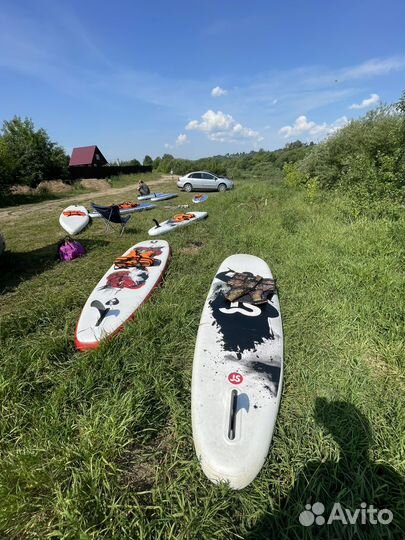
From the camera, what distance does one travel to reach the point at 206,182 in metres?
15.1

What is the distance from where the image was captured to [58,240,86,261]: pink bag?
17.2 feet

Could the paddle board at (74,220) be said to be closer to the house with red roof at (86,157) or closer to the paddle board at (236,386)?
the paddle board at (236,386)

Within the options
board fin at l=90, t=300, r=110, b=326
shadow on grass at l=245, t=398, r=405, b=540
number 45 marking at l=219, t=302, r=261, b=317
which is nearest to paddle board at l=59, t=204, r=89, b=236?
board fin at l=90, t=300, r=110, b=326

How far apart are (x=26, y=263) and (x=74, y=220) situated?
9.31 ft

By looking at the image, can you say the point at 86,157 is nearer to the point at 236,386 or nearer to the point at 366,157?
the point at 366,157

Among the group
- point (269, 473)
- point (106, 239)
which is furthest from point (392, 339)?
point (106, 239)

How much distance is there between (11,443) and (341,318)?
3288 millimetres

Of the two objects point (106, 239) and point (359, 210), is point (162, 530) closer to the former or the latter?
point (106, 239)

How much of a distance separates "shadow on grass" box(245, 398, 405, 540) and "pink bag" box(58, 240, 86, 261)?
16.3 ft

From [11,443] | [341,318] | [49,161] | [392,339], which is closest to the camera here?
[11,443]

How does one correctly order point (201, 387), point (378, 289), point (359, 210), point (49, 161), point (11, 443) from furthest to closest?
point (49, 161) < point (359, 210) < point (378, 289) < point (201, 387) < point (11, 443)

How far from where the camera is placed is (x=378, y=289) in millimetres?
3473

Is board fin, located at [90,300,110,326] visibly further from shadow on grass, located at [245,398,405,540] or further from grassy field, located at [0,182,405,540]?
shadow on grass, located at [245,398,405,540]

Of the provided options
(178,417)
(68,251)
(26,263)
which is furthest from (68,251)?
(178,417)
